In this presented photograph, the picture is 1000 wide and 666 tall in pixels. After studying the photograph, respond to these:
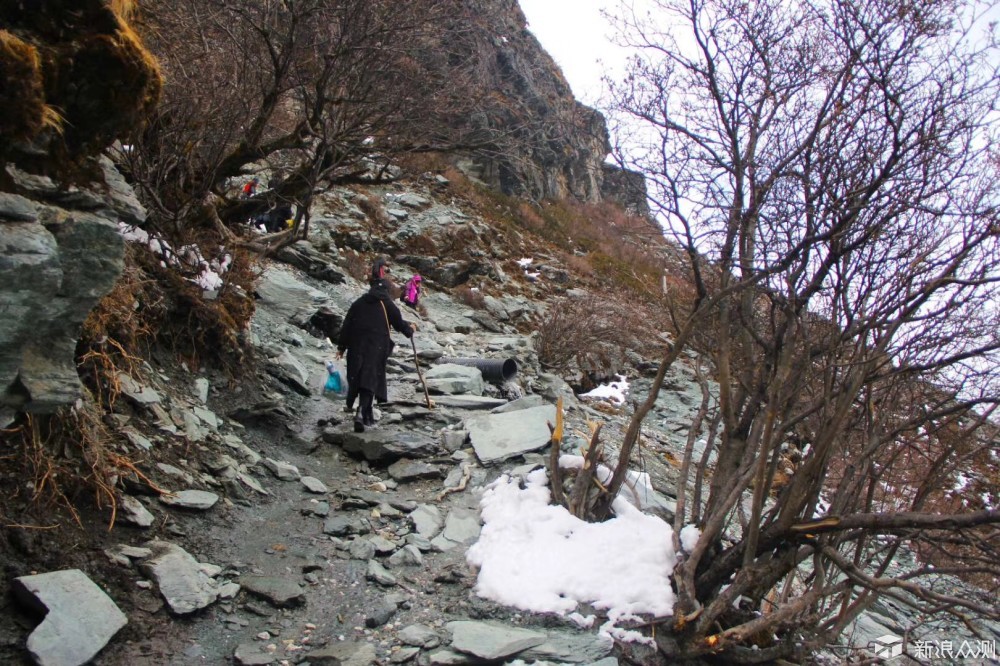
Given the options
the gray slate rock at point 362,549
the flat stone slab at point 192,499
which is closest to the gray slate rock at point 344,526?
the gray slate rock at point 362,549

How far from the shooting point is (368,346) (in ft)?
20.9

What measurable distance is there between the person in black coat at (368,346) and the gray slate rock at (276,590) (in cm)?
245

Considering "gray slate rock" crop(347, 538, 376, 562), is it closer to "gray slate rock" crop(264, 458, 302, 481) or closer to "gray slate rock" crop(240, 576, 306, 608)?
"gray slate rock" crop(240, 576, 306, 608)

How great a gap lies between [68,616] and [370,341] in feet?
12.5

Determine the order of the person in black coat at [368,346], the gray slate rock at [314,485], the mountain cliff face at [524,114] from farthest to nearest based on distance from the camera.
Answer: the person in black coat at [368,346], the mountain cliff face at [524,114], the gray slate rock at [314,485]

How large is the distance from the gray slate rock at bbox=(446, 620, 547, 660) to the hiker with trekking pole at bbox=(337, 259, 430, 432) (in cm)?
287

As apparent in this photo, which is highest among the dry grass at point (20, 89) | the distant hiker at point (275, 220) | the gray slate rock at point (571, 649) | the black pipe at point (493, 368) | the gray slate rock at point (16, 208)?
the dry grass at point (20, 89)

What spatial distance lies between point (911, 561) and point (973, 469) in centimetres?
462

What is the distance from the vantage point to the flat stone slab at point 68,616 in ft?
8.86

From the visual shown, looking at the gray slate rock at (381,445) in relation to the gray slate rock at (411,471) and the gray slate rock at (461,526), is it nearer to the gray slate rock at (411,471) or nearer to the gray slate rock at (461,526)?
the gray slate rock at (411,471)

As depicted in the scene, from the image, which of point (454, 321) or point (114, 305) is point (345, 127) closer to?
point (114, 305)

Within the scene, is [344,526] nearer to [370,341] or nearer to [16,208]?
[370,341]

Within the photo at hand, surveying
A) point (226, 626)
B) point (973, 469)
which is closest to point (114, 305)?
point (226, 626)

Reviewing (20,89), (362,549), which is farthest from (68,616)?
(20,89)
